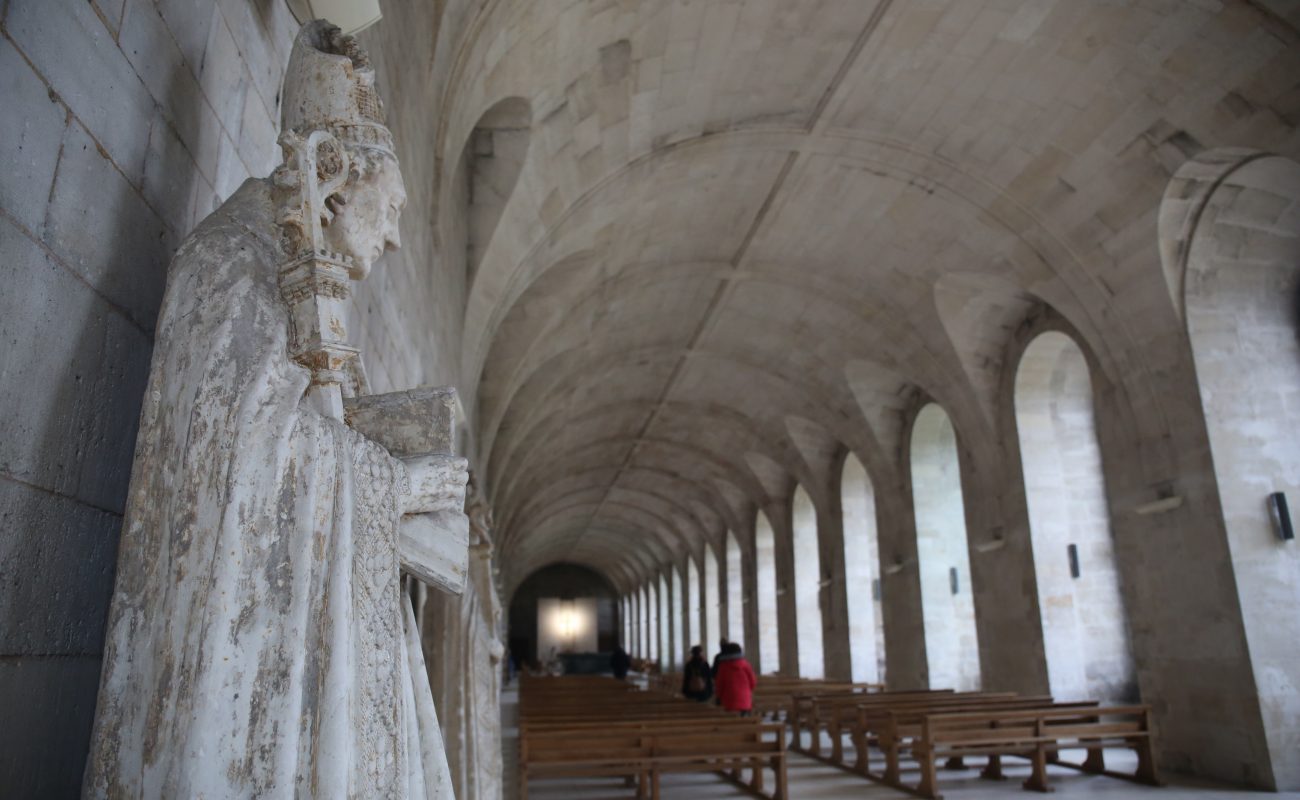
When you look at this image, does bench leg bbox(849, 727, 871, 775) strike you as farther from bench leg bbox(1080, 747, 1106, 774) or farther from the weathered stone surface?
the weathered stone surface

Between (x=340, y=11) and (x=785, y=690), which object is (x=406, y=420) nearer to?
(x=340, y=11)

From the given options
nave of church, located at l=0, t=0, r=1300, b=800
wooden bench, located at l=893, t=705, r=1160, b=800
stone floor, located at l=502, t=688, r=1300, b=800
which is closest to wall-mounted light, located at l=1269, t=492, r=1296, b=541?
nave of church, located at l=0, t=0, r=1300, b=800

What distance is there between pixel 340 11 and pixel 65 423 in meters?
1.81

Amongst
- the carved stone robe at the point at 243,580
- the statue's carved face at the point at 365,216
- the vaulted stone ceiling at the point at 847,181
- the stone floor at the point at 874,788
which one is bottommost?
the stone floor at the point at 874,788

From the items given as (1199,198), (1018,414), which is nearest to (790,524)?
(1018,414)

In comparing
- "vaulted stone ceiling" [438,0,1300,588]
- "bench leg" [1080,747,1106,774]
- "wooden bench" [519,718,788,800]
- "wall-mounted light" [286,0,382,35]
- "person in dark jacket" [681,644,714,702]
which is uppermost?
"vaulted stone ceiling" [438,0,1300,588]

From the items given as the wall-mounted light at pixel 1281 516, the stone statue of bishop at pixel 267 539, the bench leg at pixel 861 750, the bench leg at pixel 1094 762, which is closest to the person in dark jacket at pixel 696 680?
the bench leg at pixel 861 750

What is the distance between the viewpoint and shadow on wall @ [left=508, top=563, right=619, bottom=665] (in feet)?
146

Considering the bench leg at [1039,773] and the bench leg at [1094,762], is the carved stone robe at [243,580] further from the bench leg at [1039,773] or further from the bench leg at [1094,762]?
the bench leg at [1094,762]

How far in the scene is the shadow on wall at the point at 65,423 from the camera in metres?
1.33

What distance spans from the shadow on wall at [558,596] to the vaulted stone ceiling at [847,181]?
29.9 meters

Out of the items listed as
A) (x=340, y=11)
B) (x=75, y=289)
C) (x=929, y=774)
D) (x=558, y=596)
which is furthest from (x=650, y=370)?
(x=558, y=596)

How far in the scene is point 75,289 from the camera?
1480 millimetres

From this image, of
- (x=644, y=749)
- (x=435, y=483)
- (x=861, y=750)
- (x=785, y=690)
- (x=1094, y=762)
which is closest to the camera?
(x=435, y=483)
